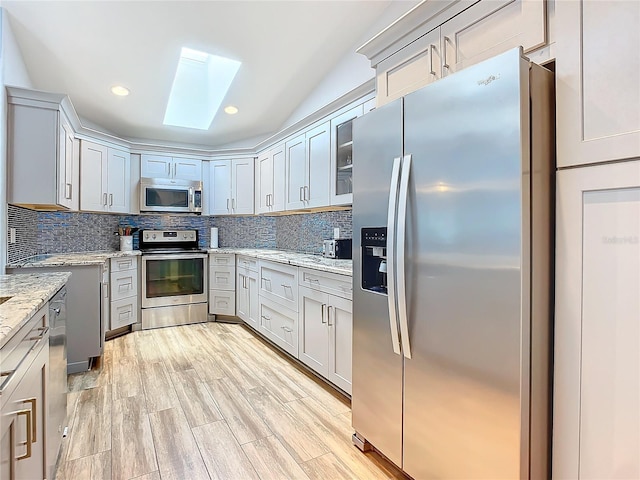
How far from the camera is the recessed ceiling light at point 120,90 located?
3546mm

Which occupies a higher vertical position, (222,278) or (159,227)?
(159,227)

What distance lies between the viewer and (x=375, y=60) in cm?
216

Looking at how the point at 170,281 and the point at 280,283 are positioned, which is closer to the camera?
the point at 280,283

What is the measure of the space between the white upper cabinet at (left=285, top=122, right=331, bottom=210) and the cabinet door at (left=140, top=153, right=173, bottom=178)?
5.80 feet

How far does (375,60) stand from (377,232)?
1147 millimetres

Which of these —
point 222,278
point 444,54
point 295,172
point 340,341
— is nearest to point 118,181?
point 222,278

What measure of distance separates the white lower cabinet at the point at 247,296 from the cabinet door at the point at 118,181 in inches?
60.8

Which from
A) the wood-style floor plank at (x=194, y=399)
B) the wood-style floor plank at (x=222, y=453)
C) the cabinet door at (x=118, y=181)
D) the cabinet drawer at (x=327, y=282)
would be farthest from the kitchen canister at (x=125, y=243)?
the wood-style floor plank at (x=222, y=453)

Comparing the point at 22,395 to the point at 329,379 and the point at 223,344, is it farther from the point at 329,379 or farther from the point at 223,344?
the point at 223,344

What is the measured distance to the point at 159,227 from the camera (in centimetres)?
475

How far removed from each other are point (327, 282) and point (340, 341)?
0.42 meters

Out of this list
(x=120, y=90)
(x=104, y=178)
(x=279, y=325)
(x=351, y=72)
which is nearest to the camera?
(x=351, y=72)

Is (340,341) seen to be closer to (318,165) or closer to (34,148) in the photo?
(318,165)

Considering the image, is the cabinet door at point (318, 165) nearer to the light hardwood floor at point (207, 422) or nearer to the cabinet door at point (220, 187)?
the light hardwood floor at point (207, 422)
